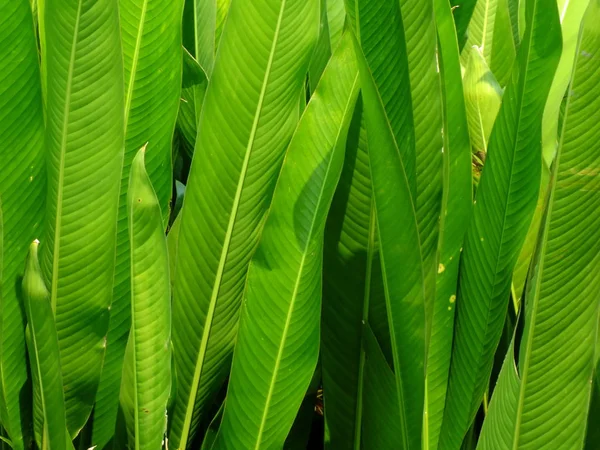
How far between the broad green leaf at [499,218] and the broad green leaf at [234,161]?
8.4 inches

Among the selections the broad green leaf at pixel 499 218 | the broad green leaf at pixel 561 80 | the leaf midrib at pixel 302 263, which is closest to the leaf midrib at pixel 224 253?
the leaf midrib at pixel 302 263

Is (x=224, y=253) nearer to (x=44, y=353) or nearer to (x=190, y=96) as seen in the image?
(x=44, y=353)

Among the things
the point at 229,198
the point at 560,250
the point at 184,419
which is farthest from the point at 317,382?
the point at 560,250

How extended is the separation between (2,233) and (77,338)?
15cm

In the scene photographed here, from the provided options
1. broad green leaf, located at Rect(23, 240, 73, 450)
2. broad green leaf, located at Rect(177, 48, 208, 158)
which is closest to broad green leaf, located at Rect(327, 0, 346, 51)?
broad green leaf, located at Rect(177, 48, 208, 158)

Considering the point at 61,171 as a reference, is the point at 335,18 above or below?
above

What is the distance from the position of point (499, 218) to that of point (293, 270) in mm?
208

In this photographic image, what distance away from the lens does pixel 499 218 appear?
30.0 inches

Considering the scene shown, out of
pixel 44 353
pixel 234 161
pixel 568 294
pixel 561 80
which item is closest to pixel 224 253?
pixel 234 161

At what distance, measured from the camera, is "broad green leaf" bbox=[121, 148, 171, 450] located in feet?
2.21

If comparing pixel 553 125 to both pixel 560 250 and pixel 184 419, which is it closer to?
pixel 560 250

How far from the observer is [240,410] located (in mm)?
786

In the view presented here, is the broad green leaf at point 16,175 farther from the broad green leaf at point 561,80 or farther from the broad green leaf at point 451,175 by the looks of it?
the broad green leaf at point 561,80

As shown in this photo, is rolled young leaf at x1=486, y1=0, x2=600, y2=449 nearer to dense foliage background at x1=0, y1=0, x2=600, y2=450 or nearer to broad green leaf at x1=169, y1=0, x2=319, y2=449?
dense foliage background at x1=0, y1=0, x2=600, y2=450
